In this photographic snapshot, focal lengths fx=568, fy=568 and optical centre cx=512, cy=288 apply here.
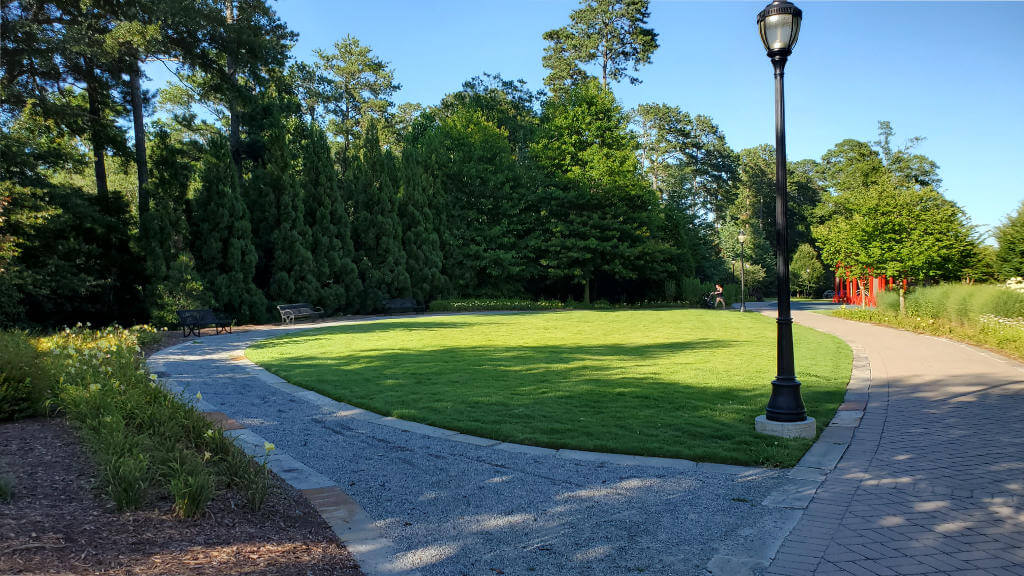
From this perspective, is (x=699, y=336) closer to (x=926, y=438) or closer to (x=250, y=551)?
(x=926, y=438)

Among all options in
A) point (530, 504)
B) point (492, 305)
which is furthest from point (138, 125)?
point (530, 504)

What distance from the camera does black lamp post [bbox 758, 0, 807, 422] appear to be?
18.8 ft

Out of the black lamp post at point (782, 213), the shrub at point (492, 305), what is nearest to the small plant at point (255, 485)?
the black lamp post at point (782, 213)

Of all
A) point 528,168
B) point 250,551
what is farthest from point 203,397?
point 528,168

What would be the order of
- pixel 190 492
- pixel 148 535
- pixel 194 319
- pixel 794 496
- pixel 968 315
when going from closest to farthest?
pixel 148 535 → pixel 190 492 → pixel 794 496 → pixel 968 315 → pixel 194 319

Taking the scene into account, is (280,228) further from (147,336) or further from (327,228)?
(147,336)

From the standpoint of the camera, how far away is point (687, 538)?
345cm

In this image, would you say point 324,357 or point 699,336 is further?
point 699,336

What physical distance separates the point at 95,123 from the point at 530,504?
852 inches

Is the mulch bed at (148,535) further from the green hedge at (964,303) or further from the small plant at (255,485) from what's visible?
the green hedge at (964,303)

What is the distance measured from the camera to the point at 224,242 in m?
21.4

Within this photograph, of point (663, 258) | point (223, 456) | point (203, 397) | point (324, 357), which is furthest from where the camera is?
point (663, 258)

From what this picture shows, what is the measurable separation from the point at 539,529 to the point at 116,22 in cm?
2264

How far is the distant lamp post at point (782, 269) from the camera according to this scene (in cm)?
568
